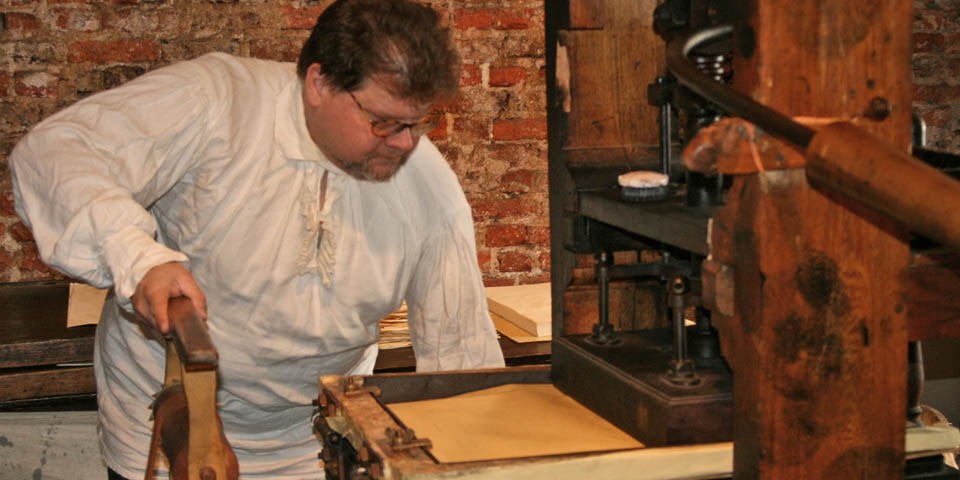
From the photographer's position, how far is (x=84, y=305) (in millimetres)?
3016

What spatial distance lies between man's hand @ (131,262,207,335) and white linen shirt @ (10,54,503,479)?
248 mm

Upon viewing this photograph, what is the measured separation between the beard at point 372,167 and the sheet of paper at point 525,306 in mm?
868

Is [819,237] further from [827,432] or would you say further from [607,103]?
[607,103]

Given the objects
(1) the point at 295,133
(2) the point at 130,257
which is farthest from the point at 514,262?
(2) the point at 130,257

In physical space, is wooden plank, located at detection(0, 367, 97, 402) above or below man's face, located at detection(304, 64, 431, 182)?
below

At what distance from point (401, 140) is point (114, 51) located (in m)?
1.81

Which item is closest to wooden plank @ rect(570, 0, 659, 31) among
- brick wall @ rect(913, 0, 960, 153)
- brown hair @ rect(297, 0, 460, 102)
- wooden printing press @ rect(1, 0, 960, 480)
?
wooden printing press @ rect(1, 0, 960, 480)

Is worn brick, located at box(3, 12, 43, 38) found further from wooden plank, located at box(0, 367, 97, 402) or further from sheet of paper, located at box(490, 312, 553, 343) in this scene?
sheet of paper, located at box(490, 312, 553, 343)

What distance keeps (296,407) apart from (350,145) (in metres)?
0.57

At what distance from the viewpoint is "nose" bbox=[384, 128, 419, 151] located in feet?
6.57

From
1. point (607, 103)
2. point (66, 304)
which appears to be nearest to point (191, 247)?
point (607, 103)

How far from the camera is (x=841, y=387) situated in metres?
1.18

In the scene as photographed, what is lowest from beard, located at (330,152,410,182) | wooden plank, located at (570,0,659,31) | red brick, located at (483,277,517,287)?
red brick, located at (483,277,517,287)

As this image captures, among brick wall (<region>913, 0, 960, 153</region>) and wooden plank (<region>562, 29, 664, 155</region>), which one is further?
brick wall (<region>913, 0, 960, 153</region>)
